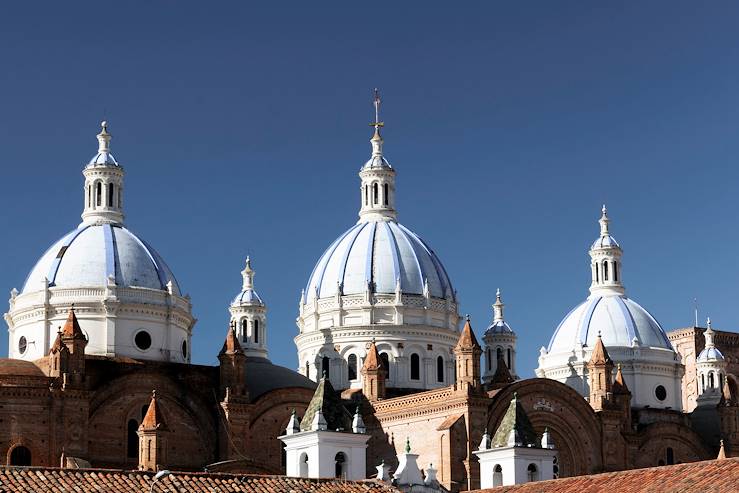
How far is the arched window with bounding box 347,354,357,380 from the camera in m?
93.6

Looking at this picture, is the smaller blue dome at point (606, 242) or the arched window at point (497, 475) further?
the smaller blue dome at point (606, 242)

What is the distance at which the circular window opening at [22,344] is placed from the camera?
8388 centimetres

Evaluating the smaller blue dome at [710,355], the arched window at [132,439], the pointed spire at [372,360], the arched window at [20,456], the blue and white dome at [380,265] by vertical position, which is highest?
the blue and white dome at [380,265]

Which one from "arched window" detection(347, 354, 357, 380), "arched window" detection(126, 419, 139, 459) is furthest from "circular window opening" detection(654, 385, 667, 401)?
"arched window" detection(126, 419, 139, 459)

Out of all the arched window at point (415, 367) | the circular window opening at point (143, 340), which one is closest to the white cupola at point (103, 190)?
the circular window opening at point (143, 340)

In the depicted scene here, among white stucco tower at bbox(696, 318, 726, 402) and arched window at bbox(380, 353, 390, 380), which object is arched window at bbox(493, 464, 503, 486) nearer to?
arched window at bbox(380, 353, 390, 380)

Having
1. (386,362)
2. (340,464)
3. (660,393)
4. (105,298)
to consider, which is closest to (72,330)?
(105,298)

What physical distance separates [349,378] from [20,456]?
78.7 ft

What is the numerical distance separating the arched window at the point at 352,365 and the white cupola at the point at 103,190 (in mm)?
15921

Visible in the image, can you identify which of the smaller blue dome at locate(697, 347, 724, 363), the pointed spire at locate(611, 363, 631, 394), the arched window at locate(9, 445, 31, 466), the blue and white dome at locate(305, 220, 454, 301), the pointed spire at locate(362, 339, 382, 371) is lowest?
the arched window at locate(9, 445, 31, 466)

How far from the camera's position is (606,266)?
104688 millimetres

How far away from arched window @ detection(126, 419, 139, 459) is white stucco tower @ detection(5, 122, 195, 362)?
5.05 metres

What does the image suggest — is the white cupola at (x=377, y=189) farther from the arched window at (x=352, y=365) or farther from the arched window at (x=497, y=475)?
the arched window at (x=497, y=475)

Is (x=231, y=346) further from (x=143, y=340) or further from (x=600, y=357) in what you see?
(x=600, y=357)
